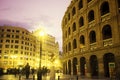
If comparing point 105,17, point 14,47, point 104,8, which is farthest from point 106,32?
point 14,47

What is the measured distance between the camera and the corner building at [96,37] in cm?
1998

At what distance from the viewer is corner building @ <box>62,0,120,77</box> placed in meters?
20.0

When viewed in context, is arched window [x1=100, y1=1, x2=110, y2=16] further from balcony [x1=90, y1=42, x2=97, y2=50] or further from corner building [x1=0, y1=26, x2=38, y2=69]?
corner building [x1=0, y1=26, x2=38, y2=69]

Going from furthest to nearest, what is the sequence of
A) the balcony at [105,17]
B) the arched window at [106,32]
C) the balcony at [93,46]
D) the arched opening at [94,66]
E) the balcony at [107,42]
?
the arched opening at [94,66], the balcony at [93,46], the arched window at [106,32], the balcony at [105,17], the balcony at [107,42]

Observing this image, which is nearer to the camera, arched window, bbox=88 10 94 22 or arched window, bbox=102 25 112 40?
arched window, bbox=102 25 112 40

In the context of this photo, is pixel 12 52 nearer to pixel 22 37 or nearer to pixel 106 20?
pixel 22 37

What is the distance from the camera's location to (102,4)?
22922mm

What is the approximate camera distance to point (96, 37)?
23203 millimetres

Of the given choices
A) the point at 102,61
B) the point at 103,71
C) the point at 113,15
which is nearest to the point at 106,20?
the point at 113,15

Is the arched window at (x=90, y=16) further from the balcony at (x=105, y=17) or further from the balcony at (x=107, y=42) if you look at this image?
the balcony at (x=107, y=42)

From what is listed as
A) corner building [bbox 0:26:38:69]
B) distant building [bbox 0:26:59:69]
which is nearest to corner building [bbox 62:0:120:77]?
distant building [bbox 0:26:59:69]

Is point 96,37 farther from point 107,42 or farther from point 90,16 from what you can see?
point 90,16

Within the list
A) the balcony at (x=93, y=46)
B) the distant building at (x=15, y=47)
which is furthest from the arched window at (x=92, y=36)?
the distant building at (x=15, y=47)

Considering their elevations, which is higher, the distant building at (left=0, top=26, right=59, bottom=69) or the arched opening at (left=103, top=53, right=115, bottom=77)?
the distant building at (left=0, top=26, right=59, bottom=69)
